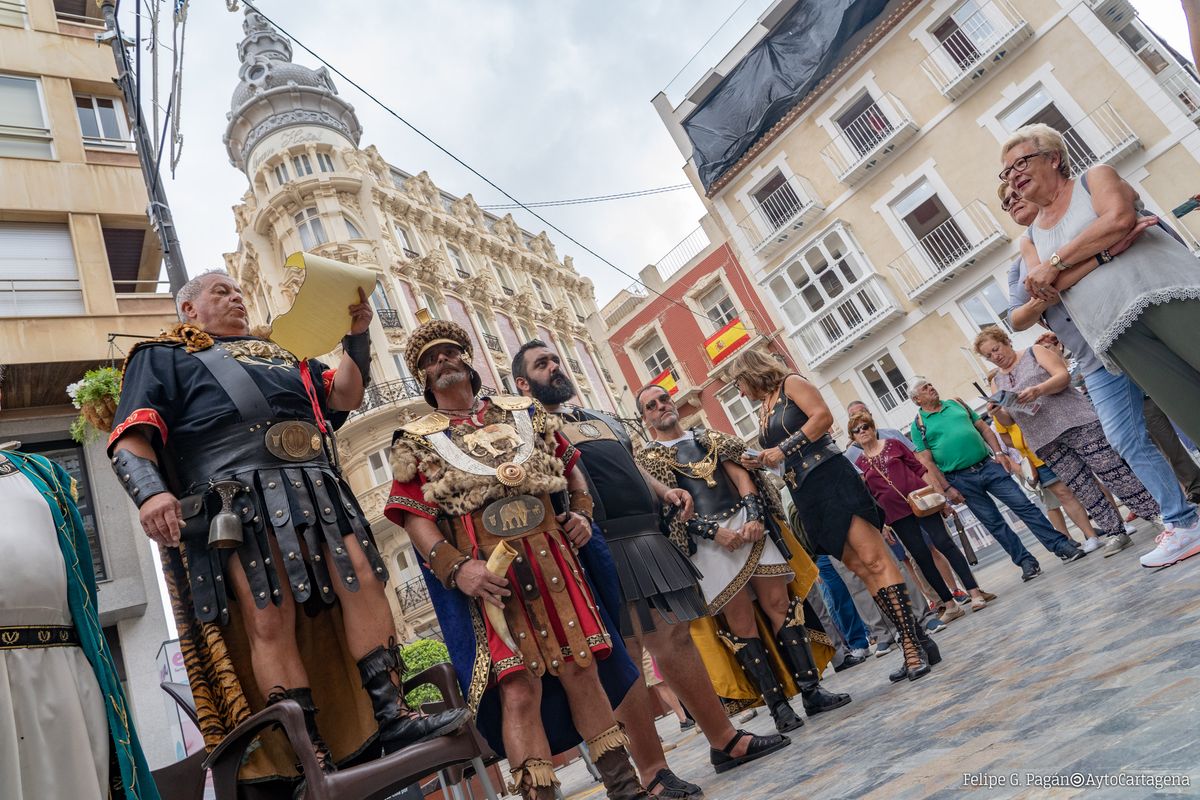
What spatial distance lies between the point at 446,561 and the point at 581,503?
2.07ft

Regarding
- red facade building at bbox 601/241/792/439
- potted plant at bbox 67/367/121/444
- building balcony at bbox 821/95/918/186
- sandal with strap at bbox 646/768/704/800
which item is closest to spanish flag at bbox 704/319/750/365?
red facade building at bbox 601/241/792/439

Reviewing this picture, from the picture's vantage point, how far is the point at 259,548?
2.41 metres

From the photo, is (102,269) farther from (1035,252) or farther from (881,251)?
(881,251)

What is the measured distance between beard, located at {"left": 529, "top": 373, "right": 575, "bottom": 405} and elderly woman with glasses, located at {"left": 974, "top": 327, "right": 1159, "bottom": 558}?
10.5ft

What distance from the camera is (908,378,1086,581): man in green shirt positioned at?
593 centimetres

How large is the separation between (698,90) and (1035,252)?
22.1 meters

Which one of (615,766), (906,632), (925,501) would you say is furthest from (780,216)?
(615,766)

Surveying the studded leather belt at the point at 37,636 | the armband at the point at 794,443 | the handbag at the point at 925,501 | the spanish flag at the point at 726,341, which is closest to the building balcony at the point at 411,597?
the spanish flag at the point at 726,341

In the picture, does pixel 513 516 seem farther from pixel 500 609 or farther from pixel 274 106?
pixel 274 106

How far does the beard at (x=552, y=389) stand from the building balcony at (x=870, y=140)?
1909cm

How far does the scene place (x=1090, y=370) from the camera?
3701 mm

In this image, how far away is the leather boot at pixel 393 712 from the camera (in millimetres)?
2152

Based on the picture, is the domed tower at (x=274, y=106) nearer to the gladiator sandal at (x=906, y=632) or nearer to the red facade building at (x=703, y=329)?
the red facade building at (x=703, y=329)

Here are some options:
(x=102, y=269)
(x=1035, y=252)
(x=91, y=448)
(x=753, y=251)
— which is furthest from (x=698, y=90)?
(x=1035, y=252)
